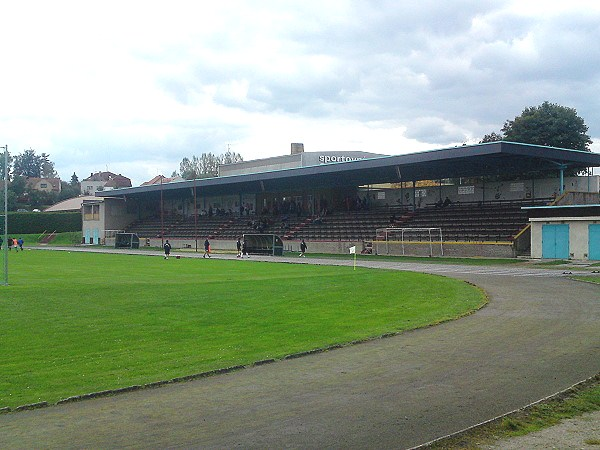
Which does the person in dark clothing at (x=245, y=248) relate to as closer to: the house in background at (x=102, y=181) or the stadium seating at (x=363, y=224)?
the stadium seating at (x=363, y=224)

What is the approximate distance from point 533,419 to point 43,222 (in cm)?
11260

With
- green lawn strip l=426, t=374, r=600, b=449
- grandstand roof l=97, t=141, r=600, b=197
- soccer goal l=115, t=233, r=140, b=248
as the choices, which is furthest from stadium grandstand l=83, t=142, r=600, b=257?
green lawn strip l=426, t=374, r=600, b=449

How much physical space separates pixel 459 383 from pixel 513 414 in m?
1.70

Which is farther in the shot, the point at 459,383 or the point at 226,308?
the point at 226,308

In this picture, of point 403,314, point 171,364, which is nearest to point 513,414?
point 171,364

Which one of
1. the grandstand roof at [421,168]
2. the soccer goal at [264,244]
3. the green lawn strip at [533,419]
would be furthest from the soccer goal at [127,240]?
the green lawn strip at [533,419]

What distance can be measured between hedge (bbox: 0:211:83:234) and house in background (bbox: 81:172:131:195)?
65.1 m

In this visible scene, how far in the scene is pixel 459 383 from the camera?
9.87 meters

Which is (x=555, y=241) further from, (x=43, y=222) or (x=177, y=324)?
(x=43, y=222)

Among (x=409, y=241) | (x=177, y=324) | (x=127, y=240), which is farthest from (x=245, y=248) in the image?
(x=177, y=324)

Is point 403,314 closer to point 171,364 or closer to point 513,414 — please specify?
point 171,364

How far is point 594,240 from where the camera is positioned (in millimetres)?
43469

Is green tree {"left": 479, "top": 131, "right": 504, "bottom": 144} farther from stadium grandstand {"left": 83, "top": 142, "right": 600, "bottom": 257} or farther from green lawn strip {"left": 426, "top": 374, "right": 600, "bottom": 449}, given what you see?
green lawn strip {"left": 426, "top": 374, "right": 600, "bottom": 449}

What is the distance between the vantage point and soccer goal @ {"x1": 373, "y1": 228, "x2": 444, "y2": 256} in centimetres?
5416
